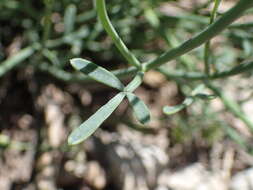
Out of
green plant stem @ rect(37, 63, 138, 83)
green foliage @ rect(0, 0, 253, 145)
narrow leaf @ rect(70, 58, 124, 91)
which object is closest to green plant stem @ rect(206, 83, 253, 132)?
green foliage @ rect(0, 0, 253, 145)

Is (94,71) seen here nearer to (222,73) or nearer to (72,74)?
(222,73)

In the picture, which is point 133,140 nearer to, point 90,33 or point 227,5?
point 90,33

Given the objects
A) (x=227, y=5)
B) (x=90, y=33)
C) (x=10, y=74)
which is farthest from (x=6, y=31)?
(x=227, y=5)

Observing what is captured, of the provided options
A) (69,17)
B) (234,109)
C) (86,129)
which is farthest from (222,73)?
(69,17)

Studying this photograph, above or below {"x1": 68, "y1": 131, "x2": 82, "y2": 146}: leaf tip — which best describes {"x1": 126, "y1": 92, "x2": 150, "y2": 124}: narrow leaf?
below

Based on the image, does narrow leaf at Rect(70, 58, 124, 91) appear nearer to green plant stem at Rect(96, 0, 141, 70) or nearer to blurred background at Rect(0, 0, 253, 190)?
green plant stem at Rect(96, 0, 141, 70)

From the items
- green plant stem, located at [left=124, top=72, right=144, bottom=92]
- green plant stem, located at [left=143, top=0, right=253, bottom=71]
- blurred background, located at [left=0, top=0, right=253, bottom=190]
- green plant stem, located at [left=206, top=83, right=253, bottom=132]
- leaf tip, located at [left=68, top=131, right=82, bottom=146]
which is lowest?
blurred background, located at [left=0, top=0, right=253, bottom=190]

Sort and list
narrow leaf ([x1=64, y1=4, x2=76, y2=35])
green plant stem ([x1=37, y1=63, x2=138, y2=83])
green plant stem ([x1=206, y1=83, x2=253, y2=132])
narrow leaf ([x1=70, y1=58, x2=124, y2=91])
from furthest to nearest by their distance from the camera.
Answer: narrow leaf ([x1=64, y1=4, x2=76, y2=35])
green plant stem ([x1=206, y1=83, x2=253, y2=132])
green plant stem ([x1=37, y1=63, x2=138, y2=83])
narrow leaf ([x1=70, y1=58, x2=124, y2=91])
